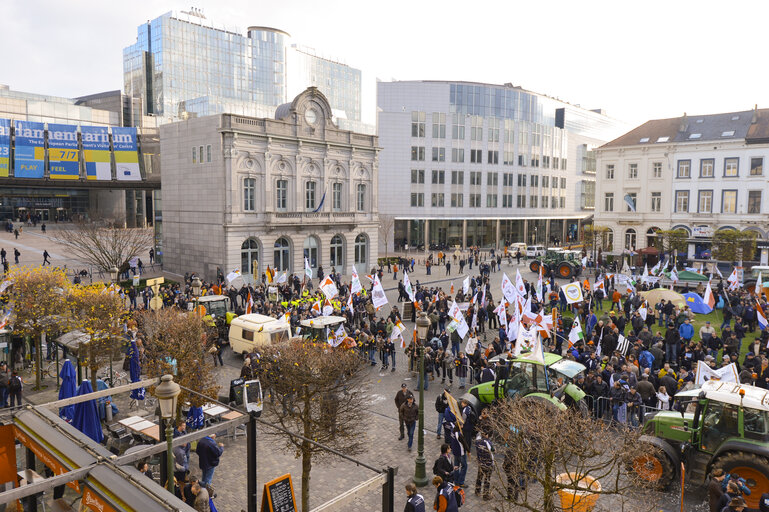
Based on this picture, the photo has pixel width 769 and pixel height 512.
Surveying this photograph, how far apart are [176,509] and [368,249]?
4591cm

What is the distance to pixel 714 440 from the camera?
38.3 feet

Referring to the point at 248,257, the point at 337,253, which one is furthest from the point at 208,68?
the point at 248,257

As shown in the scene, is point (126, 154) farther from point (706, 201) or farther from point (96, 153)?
point (706, 201)

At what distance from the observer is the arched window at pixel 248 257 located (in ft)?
141

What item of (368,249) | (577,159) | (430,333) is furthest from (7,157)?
(577,159)

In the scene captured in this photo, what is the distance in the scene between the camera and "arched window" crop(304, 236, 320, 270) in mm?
46781

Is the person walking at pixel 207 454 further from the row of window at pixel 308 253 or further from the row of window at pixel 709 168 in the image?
the row of window at pixel 709 168

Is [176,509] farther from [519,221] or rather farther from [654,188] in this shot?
[519,221]

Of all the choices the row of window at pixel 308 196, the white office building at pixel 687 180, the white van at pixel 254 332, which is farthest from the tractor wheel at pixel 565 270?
the white van at pixel 254 332

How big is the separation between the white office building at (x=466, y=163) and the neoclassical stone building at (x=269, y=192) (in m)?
22.9

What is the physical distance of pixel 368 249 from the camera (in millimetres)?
52000

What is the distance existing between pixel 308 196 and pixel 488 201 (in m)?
39.2

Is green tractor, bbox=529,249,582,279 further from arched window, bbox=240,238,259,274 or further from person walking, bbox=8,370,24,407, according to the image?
person walking, bbox=8,370,24,407

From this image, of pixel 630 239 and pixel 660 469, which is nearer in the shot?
pixel 660 469
